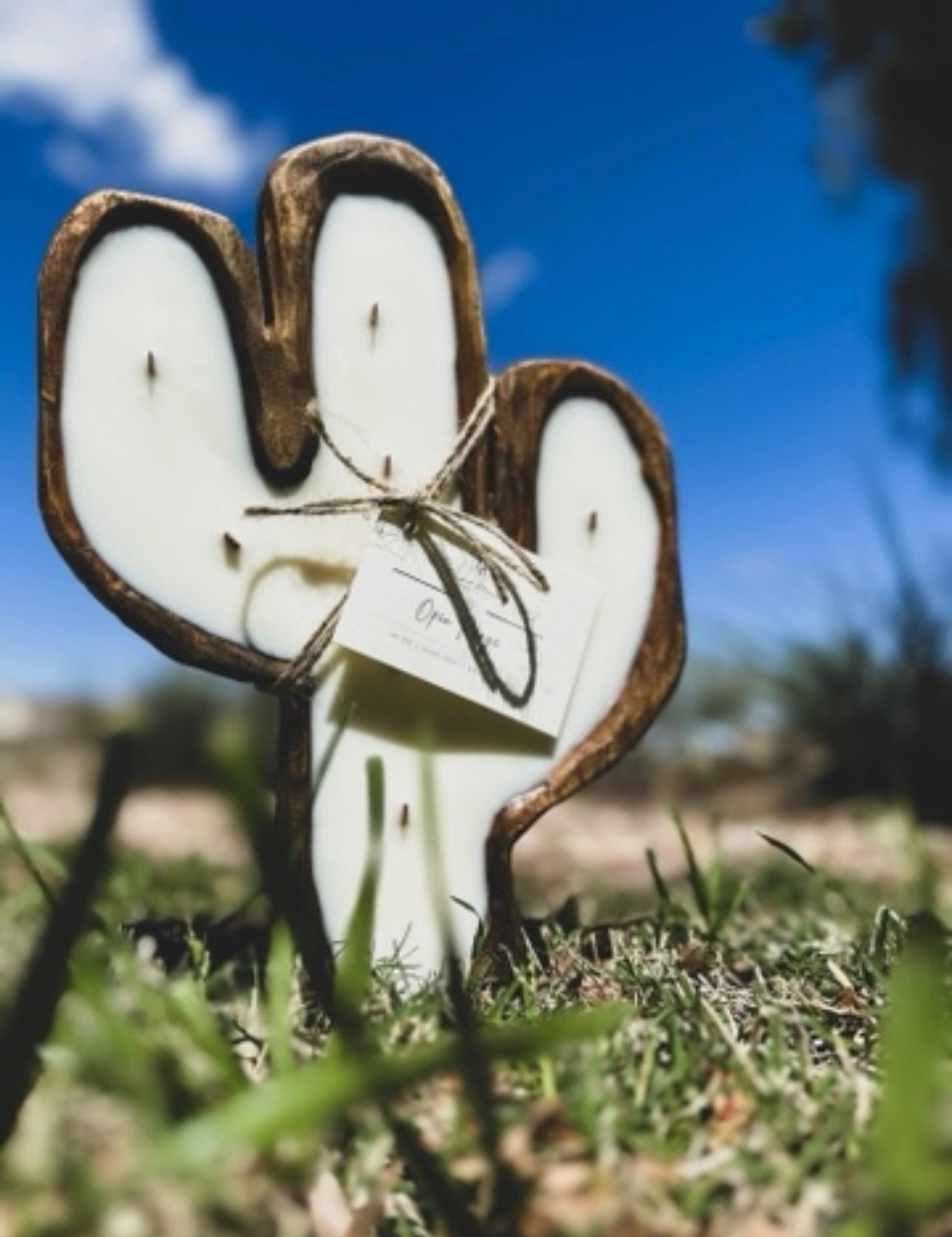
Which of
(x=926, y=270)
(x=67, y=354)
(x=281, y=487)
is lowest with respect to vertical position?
(x=281, y=487)

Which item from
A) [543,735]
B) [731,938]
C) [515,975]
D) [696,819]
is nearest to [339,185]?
[543,735]

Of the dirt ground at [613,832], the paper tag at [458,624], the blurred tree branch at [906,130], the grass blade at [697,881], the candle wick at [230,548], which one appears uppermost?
the blurred tree branch at [906,130]

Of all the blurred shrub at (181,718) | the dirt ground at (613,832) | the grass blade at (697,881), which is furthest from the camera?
the blurred shrub at (181,718)

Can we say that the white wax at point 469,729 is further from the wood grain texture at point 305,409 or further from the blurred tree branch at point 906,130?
the blurred tree branch at point 906,130

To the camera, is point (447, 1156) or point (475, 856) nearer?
point (447, 1156)

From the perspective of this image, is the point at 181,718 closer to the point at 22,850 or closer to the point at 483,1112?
the point at 22,850

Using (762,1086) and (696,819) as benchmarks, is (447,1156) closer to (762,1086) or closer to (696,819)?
(762,1086)

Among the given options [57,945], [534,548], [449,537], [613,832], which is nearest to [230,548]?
[449,537]

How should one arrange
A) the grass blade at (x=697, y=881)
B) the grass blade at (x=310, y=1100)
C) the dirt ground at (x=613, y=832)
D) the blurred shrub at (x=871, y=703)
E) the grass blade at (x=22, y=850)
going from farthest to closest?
the blurred shrub at (x=871, y=703) < the dirt ground at (x=613, y=832) < the grass blade at (x=697, y=881) < the grass blade at (x=22, y=850) < the grass blade at (x=310, y=1100)

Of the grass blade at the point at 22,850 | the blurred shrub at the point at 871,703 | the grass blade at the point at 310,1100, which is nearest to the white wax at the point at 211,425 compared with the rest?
the grass blade at the point at 22,850
